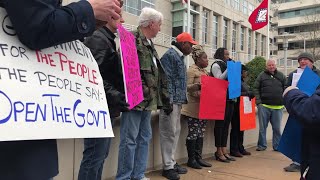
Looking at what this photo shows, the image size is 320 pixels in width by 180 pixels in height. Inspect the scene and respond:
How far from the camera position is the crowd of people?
Result: 4.84ft

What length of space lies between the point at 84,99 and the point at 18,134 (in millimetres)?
387

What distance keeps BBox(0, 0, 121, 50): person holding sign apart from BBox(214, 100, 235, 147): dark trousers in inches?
203

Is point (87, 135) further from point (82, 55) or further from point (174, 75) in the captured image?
point (174, 75)

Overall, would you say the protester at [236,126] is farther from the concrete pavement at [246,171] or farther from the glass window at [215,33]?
the glass window at [215,33]

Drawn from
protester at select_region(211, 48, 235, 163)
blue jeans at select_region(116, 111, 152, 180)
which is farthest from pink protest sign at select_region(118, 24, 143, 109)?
protester at select_region(211, 48, 235, 163)

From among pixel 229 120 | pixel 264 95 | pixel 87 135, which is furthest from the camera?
pixel 264 95

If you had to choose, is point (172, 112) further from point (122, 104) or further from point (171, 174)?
point (122, 104)

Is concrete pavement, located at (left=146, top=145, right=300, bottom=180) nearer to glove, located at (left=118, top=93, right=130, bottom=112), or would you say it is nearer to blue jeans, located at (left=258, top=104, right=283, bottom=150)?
blue jeans, located at (left=258, top=104, right=283, bottom=150)

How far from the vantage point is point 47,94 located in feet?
5.02

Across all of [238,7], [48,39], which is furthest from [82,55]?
[238,7]

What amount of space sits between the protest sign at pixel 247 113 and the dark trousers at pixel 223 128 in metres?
0.47

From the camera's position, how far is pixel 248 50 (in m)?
51.8

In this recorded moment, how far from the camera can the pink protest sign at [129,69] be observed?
118 inches

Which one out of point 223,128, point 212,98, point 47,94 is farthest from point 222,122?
point 47,94
